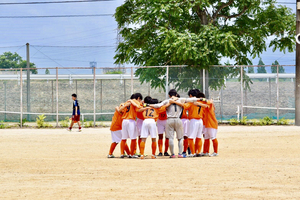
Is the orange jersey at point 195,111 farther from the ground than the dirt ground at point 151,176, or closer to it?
farther from the ground

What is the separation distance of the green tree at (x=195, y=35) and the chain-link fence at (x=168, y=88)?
7 cm

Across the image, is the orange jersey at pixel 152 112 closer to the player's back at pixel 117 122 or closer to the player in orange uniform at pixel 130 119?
the player in orange uniform at pixel 130 119

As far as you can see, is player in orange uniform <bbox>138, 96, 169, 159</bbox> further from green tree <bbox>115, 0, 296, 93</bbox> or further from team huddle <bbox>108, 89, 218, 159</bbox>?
green tree <bbox>115, 0, 296, 93</bbox>

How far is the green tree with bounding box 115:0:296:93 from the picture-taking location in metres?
21.2

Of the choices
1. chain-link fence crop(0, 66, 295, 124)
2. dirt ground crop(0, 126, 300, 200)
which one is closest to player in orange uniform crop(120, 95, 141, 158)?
dirt ground crop(0, 126, 300, 200)

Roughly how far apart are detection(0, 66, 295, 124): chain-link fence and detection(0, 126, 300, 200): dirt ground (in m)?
7.94

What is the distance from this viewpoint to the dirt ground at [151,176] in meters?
6.80

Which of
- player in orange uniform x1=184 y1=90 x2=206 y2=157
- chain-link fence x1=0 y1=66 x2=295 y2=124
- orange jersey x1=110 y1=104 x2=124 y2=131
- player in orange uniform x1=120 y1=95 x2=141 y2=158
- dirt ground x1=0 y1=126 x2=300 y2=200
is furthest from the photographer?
chain-link fence x1=0 y1=66 x2=295 y2=124

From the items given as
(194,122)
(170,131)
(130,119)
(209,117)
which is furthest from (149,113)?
(209,117)

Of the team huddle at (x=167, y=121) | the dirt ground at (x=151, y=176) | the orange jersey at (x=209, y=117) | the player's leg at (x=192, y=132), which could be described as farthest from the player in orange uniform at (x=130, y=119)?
the orange jersey at (x=209, y=117)

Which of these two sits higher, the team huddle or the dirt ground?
the team huddle

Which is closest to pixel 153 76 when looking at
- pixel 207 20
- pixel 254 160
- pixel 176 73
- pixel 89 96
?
pixel 176 73

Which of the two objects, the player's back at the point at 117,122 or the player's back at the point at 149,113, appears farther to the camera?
the player's back at the point at 117,122

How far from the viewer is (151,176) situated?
26.9 ft
